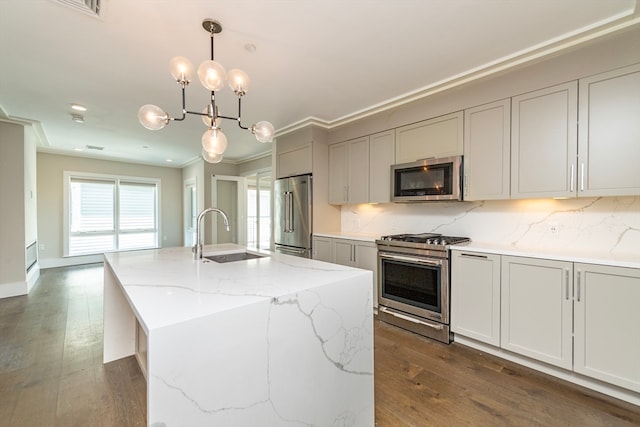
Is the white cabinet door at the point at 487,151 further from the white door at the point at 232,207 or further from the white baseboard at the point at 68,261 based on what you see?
the white baseboard at the point at 68,261

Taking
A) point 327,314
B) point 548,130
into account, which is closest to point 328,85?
point 548,130

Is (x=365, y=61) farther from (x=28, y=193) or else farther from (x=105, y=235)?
(x=105, y=235)

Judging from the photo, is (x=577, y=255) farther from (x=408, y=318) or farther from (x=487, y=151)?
(x=408, y=318)

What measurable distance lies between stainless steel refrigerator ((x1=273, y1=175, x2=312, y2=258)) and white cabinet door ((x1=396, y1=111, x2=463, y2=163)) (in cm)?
136

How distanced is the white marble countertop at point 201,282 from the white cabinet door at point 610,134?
195 cm

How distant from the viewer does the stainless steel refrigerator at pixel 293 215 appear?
390 cm

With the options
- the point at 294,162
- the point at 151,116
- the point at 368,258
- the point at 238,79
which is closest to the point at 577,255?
the point at 368,258

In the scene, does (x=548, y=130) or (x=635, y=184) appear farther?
(x=548, y=130)

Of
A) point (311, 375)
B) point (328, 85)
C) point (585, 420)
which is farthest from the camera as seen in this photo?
point (328, 85)

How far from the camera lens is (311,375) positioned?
126cm

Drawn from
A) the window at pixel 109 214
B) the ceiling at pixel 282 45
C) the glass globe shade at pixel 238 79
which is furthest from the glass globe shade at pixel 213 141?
the window at pixel 109 214

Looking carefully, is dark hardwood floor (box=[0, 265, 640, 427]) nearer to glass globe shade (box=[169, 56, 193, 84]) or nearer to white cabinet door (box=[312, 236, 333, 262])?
white cabinet door (box=[312, 236, 333, 262])

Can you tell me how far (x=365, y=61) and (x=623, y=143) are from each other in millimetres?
1961

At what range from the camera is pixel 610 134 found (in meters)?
1.96
